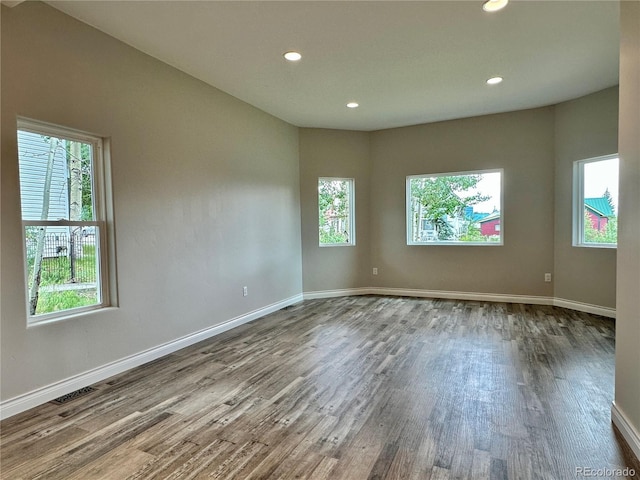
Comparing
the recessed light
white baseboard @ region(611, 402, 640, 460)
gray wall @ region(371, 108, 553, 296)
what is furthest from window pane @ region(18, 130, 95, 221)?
gray wall @ region(371, 108, 553, 296)

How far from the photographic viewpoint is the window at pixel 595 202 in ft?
14.5

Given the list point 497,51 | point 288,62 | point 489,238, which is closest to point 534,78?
point 497,51

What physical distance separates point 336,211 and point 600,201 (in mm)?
3778

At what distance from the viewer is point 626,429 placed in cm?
191

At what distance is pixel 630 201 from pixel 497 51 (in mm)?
2081

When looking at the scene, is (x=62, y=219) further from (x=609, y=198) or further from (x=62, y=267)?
(x=609, y=198)

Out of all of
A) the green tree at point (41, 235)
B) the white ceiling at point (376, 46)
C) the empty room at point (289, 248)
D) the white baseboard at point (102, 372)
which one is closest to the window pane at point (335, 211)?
the empty room at point (289, 248)

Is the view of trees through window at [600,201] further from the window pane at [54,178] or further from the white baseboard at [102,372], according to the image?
the window pane at [54,178]

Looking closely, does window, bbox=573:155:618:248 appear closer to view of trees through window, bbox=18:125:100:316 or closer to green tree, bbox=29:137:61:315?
view of trees through window, bbox=18:125:100:316

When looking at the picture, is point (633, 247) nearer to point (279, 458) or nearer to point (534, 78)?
point (279, 458)

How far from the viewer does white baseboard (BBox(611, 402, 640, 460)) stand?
178 cm

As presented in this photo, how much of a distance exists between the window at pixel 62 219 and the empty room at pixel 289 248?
0.02 m

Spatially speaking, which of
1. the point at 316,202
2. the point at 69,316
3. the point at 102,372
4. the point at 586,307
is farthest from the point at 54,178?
the point at 586,307

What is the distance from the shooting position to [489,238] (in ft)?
18.0
